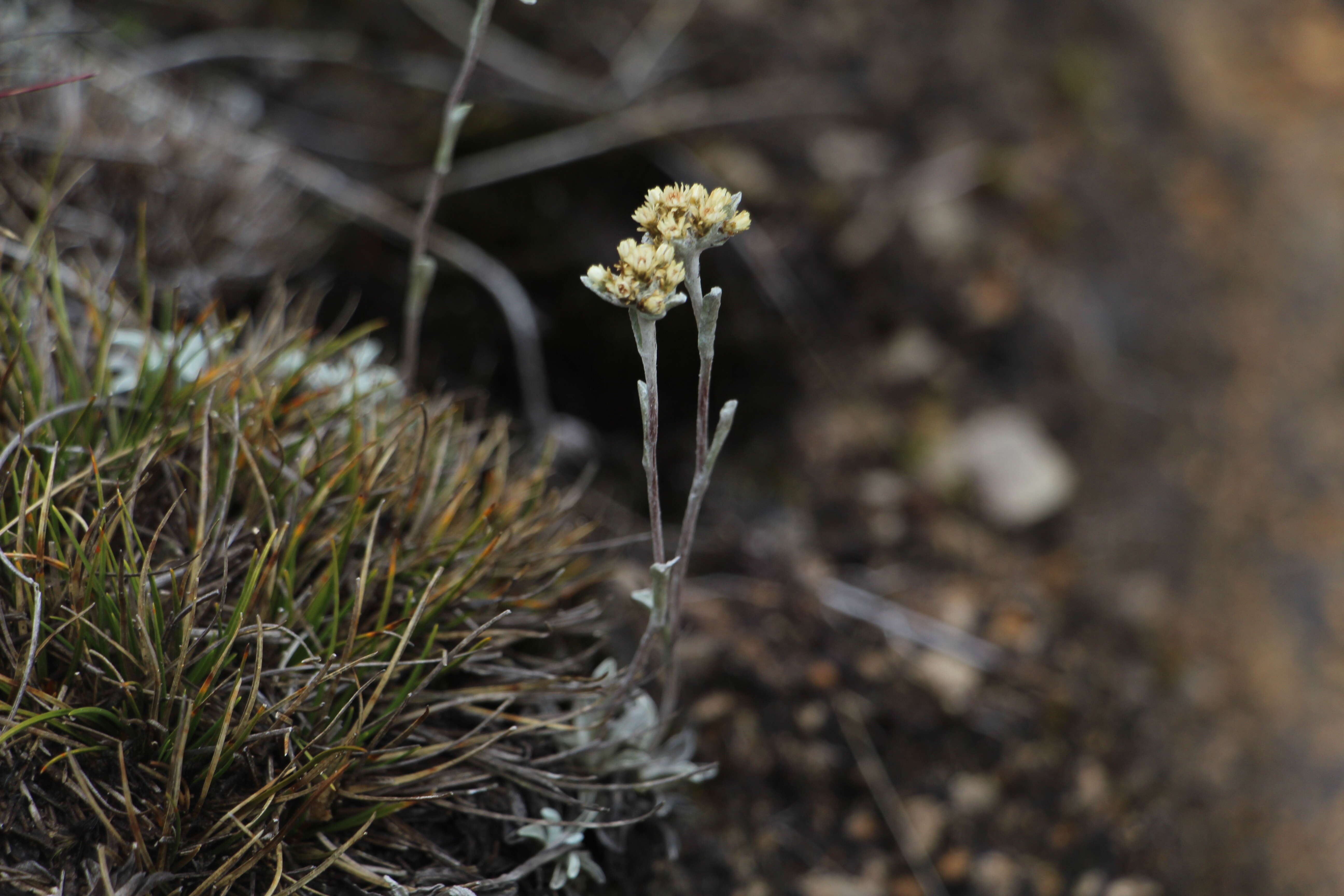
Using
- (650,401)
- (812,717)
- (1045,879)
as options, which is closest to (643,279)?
(650,401)

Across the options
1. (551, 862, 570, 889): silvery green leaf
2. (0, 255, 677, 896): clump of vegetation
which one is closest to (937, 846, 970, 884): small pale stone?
(0, 255, 677, 896): clump of vegetation

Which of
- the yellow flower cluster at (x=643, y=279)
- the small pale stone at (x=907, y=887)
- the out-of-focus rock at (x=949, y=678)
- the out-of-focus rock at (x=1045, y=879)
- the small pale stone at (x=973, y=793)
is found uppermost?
the yellow flower cluster at (x=643, y=279)

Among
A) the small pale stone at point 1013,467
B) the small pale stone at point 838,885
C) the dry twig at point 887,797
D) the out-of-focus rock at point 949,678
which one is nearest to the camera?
the small pale stone at point 838,885

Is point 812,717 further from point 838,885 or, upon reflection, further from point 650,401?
point 650,401

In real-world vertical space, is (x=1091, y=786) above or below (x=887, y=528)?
below

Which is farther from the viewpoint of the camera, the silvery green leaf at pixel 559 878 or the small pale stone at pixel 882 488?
the small pale stone at pixel 882 488

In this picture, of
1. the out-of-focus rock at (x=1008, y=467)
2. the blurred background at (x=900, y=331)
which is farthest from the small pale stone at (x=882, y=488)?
the out-of-focus rock at (x=1008, y=467)

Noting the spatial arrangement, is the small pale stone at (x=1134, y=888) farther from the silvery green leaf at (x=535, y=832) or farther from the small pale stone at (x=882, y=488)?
the silvery green leaf at (x=535, y=832)
